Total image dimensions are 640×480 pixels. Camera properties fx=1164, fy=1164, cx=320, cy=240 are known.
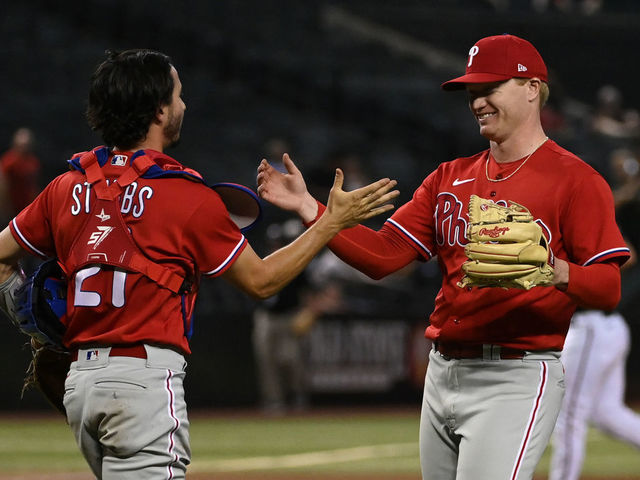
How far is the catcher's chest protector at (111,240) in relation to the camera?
352cm

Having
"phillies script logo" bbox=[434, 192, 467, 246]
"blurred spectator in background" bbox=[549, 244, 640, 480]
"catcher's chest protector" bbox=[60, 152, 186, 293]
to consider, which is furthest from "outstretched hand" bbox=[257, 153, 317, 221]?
"blurred spectator in background" bbox=[549, 244, 640, 480]

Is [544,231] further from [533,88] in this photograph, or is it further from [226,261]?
[226,261]

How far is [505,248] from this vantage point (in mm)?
3621

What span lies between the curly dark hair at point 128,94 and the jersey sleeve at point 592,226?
1385 millimetres

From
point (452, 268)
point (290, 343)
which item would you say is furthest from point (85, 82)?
point (452, 268)

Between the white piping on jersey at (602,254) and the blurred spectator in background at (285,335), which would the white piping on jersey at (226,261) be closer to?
the white piping on jersey at (602,254)

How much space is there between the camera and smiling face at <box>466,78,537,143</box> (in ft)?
13.3

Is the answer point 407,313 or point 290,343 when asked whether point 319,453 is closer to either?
point 290,343

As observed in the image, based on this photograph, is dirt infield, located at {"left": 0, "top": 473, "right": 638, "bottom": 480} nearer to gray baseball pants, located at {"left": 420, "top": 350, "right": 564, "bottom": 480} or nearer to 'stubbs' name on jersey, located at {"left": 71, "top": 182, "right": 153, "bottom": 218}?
gray baseball pants, located at {"left": 420, "top": 350, "right": 564, "bottom": 480}

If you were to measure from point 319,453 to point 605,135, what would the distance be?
35.8ft

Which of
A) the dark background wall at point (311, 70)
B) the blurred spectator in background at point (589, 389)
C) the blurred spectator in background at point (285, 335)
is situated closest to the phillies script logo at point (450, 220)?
the blurred spectator in background at point (589, 389)

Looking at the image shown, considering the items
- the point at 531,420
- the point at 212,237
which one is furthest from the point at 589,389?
the point at 212,237

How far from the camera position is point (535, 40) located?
2138 centimetres

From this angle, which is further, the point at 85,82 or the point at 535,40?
the point at 535,40
